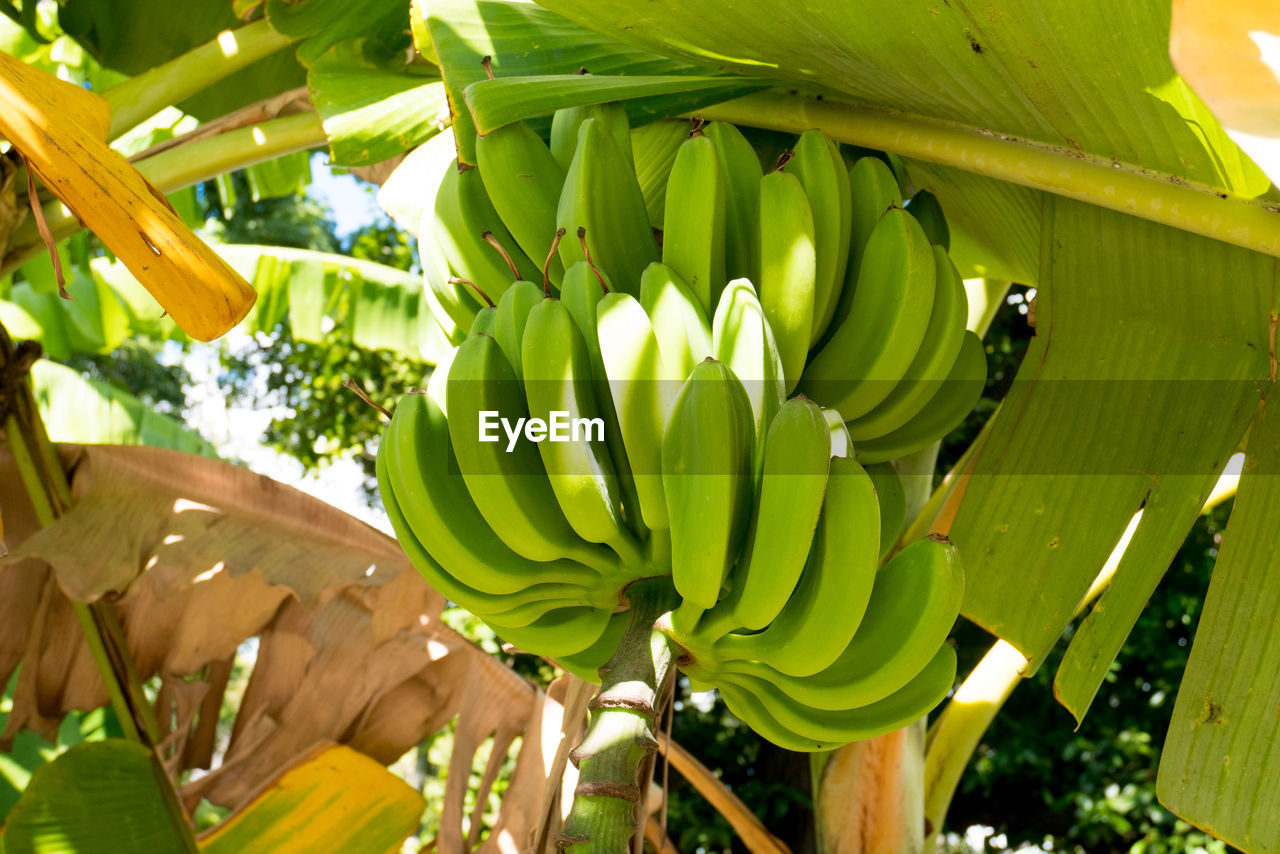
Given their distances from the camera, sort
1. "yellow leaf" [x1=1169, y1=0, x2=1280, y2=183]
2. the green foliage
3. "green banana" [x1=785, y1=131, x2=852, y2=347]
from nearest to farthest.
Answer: "yellow leaf" [x1=1169, y1=0, x2=1280, y2=183]
"green banana" [x1=785, y1=131, x2=852, y2=347]
the green foliage

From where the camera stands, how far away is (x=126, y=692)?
1.42 meters

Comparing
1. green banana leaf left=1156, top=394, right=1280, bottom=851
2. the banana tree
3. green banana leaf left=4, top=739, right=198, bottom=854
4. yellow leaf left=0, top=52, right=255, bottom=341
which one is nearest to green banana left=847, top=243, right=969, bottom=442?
the banana tree

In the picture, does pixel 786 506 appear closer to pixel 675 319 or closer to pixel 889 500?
pixel 675 319

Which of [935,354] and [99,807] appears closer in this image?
[935,354]

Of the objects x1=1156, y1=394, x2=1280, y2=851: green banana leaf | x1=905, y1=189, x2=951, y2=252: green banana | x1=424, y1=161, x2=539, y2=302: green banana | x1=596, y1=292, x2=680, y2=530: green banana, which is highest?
x1=905, y1=189, x2=951, y2=252: green banana

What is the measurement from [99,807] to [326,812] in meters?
0.28

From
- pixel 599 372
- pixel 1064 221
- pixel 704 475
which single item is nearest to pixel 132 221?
pixel 599 372

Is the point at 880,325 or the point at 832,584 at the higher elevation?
the point at 880,325

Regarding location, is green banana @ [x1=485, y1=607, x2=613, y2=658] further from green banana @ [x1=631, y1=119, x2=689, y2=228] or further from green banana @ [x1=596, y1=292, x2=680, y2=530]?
green banana @ [x1=631, y1=119, x2=689, y2=228]

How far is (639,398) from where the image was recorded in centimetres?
64

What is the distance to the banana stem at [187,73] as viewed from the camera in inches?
57.0

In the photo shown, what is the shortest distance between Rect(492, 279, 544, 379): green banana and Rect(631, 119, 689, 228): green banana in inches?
9.9

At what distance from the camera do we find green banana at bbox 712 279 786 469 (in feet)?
2.12

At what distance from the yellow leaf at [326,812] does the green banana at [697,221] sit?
3.20 feet
